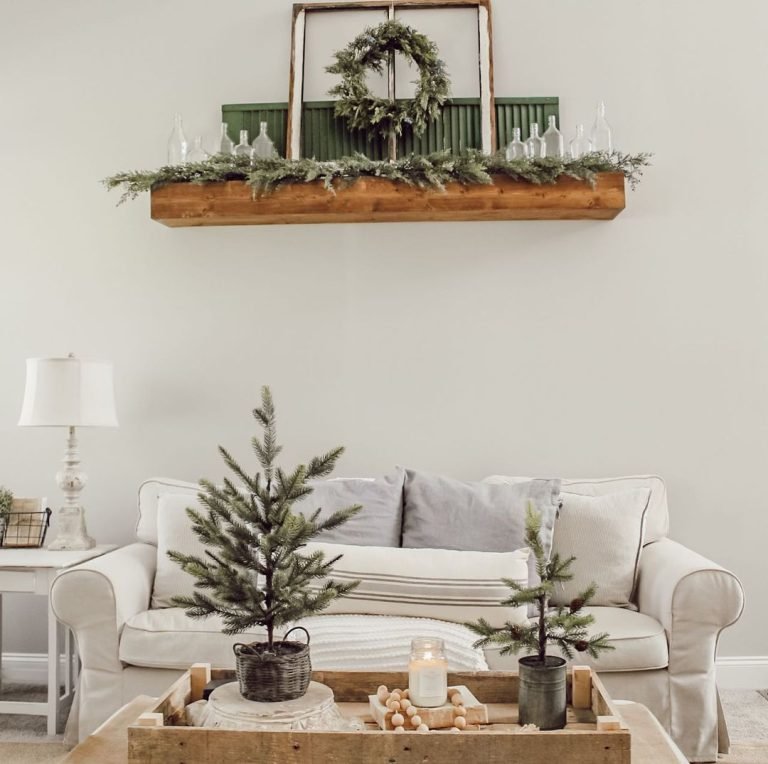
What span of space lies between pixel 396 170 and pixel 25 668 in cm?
238

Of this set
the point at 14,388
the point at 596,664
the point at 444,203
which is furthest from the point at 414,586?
the point at 14,388

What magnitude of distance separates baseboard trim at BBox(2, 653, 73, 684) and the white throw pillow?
0.89m

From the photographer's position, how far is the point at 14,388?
3.79 metres

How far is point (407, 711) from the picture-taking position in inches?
72.6

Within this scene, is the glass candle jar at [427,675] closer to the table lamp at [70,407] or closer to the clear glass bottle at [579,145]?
the table lamp at [70,407]

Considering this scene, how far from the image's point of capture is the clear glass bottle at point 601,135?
3518mm

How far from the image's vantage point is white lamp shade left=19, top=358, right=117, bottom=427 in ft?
10.9

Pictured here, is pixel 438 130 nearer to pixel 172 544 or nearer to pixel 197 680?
pixel 172 544

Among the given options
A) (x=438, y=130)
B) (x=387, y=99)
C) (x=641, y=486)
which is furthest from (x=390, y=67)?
(x=641, y=486)

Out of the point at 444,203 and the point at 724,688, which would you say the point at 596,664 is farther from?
the point at 444,203

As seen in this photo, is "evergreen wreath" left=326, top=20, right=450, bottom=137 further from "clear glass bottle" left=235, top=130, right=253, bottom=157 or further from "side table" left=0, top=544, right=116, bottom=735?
"side table" left=0, top=544, right=116, bottom=735

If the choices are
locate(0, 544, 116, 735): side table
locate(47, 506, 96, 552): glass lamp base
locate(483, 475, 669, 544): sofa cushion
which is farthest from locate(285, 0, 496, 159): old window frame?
locate(0, 544, 116, 735): side table

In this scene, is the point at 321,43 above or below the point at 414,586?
above

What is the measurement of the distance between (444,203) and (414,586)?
4.69ft
